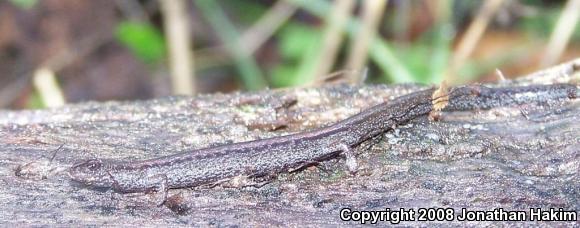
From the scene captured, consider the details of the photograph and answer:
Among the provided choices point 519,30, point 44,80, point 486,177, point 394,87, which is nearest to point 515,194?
point 486,177

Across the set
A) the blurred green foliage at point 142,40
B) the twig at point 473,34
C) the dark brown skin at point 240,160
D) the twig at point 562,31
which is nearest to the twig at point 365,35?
the twig at point 473,34

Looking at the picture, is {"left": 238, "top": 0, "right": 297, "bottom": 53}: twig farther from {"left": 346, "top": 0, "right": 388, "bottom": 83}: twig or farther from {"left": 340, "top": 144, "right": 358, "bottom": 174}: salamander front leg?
{"left": 340, "top": 144, "right": 358, "bottom": 174}: salamander front leg

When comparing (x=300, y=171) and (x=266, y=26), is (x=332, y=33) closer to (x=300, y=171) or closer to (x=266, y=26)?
(x=266, y=26)

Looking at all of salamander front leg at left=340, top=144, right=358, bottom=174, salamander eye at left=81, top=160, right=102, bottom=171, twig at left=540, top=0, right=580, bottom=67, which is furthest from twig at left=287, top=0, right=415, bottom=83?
salamander eye at left=81, top=160, right=102, bottom=171

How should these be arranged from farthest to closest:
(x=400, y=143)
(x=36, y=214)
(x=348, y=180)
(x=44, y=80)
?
(x=44, y=80) < (x=400, y=143) < (x=348, y=180) < (x=36, y=214)

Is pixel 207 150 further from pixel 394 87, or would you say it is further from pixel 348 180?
pixel 394 87

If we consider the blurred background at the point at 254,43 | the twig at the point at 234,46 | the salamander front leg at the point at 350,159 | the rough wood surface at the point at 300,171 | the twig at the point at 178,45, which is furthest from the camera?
the twig at the point at 234,46

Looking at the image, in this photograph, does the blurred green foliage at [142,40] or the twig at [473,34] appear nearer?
the twig at [473,34]

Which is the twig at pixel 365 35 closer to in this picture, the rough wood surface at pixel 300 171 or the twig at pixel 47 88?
the rough wood surface at pixel 300 171
